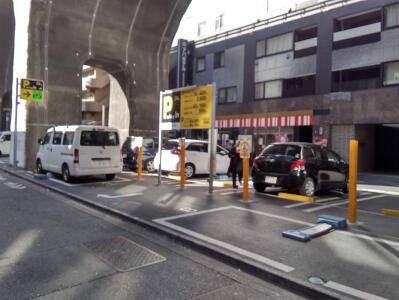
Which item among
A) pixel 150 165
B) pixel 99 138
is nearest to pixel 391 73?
pixel 150 165

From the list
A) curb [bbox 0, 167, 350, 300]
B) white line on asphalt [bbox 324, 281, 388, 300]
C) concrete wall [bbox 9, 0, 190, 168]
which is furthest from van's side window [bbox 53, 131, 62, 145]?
white line on asphalt [bbox 324, 281, 388, 300]

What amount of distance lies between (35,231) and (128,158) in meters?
10.8

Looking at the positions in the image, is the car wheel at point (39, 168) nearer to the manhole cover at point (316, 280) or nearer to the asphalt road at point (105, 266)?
the asphalt road at point (105, 266)

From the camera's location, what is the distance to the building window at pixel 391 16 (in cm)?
2083

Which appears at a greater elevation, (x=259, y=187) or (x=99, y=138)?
(x=99, y=138)

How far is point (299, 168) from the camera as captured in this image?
33.5 feet

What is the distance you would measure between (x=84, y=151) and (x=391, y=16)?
18011mm

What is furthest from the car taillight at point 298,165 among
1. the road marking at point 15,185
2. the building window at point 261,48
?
the building window at point 261,48

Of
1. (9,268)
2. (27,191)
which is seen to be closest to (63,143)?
(27,191)

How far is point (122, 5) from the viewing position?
1969 centimetres

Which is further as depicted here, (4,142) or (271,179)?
(4,142)

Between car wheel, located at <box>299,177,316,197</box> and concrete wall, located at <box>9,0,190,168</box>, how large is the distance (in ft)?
39.6

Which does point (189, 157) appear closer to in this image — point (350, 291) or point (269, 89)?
point (350, 291)

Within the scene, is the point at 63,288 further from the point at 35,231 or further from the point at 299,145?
the point at 299,145
